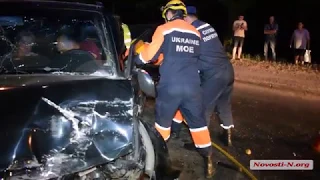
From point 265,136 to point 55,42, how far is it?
12.0ft

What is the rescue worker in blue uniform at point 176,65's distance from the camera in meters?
4.52

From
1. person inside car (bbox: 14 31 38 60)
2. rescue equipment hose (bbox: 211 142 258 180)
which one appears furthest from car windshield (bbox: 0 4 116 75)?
rescue equipment hose (bbox: 211 142 258 180)

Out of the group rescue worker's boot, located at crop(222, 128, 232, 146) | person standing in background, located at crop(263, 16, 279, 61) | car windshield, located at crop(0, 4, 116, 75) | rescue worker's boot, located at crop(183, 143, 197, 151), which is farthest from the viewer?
person standing in background, located at crop(263, 16, 279, 61)

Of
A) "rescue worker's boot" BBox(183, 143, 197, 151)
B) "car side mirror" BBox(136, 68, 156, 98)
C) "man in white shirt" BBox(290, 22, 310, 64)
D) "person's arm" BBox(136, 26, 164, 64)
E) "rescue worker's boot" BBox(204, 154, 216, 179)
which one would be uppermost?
"person's arm" BBox(136, 26, 164, 64)

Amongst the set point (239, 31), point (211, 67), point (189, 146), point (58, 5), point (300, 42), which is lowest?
point (300, 42)

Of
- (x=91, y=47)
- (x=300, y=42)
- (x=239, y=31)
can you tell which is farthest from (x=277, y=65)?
(x=91, y=47)

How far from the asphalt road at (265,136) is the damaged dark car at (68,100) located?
155cm

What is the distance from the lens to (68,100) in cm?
287

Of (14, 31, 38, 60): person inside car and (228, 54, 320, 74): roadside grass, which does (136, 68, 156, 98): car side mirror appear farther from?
(228, 54, 320, 74): roadside grass

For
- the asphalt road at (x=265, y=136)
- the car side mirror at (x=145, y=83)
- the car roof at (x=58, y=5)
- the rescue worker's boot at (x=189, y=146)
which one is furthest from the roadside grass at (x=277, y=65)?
the car roof at (x=58, y=5)

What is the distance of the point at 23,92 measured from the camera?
2.82 m

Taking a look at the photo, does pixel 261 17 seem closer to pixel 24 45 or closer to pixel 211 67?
pixel 211 67

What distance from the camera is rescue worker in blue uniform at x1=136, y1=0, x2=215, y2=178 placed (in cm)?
452

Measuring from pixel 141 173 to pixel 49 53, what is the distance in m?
1.36
